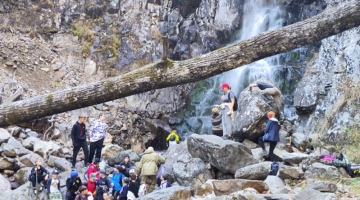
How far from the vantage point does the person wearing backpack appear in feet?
29.8

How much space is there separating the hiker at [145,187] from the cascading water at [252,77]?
11.0 meters

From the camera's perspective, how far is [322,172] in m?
6.89

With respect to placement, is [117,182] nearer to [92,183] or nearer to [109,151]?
[92,183]

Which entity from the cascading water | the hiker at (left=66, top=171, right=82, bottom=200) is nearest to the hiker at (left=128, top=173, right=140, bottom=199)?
the hiker at (left=66, top=171, right=82, bottom=200)

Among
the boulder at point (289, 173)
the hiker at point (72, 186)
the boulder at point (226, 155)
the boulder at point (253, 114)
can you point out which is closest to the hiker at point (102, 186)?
the hiker at point (72, 186)

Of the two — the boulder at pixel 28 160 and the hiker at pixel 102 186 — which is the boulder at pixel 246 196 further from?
the boulder at pixel 28 160

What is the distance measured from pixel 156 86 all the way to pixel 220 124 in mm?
7306

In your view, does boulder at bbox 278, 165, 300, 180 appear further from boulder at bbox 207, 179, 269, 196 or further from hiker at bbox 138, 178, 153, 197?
hiker at bbox 138, 178, 153, 197

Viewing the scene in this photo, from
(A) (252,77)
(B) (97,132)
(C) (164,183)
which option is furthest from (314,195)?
(A) (252,77)

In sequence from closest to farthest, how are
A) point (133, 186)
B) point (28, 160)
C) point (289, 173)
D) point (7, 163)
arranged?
point (289, 173), point (133, 186), point (7, 163), point (28, 160)

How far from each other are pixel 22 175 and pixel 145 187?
155 inches

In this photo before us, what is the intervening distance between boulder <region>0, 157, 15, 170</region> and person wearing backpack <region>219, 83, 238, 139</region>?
6565mm

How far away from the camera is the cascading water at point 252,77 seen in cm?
2062

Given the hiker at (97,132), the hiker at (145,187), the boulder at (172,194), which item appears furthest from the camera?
the hiker at (97,132)
